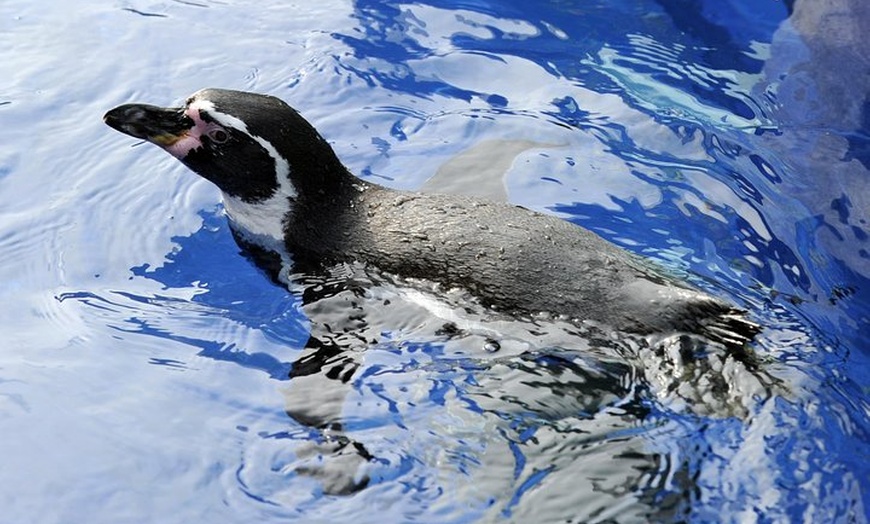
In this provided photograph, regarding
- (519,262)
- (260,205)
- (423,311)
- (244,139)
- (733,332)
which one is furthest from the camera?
(260,205)

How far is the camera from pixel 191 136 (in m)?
3.36

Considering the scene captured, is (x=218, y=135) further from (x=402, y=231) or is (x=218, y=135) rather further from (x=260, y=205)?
(x=402, y=231)

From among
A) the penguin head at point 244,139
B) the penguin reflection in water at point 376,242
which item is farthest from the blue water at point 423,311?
the penguin head at point 244,139

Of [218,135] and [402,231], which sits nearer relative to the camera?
[402,231]

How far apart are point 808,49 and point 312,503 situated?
2.87m

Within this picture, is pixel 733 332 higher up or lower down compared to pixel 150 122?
lower down

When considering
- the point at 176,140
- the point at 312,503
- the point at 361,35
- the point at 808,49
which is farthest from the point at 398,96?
the point at 312,503

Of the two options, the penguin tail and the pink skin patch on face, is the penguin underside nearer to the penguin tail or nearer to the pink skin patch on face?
the penguin tail

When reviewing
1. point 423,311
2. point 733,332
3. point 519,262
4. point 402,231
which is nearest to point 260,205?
point 402,231

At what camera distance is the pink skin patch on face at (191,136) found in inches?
131

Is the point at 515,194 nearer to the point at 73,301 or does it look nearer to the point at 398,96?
the point at 398,96

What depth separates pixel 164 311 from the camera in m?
3.42

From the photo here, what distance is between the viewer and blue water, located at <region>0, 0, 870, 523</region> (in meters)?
2.73

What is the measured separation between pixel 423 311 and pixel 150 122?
99 cm
